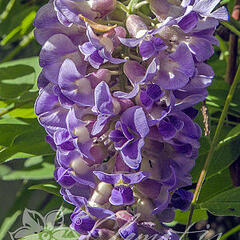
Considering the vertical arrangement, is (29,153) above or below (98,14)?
below

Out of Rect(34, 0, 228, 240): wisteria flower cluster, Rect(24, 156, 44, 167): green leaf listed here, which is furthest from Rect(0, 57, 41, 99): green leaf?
Rect(34, 0, 228, 240): wisteria flower cluster

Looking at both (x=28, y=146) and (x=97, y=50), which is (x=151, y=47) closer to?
(x=97, y=50)

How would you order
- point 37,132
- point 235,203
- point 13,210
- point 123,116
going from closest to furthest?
point 123,116, point 235,203, point 37,132, point 13,210

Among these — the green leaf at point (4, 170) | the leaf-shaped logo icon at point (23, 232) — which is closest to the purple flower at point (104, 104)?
the leaf-shaped logo icon at point (23, 232)

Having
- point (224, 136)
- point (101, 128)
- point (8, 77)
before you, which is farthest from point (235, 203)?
point (8, 77)

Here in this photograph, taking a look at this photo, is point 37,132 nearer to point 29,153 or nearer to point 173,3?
point 29,153

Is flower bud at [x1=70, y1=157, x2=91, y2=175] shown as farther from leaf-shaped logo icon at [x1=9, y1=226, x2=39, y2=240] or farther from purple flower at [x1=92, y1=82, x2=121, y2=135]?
leaf-shaped logo icon at [x1=9, y1=226, x2=39, y2=240]
